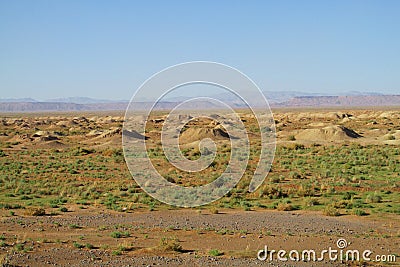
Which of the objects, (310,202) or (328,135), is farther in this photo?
(328,135)

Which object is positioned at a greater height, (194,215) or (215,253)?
(215,253)

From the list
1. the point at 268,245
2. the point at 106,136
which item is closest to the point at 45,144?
the point at 106,136

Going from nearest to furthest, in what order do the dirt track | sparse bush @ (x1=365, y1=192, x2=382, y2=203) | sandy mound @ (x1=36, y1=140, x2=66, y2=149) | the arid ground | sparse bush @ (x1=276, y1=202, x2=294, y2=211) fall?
the dirt track, the arid ground, sparse bush @ (x1=276, y1=202, x2=294, y2=211), sparse bush @ (x1=365, y1=192, x2=382, y2=203), sandy mound @ (x1=36, y1=140, x2=66, y2=149)

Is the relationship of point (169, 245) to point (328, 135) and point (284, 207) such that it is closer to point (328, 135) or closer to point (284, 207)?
point (284, 207)

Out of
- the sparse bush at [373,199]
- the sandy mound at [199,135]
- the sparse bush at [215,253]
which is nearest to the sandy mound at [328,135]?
the sandy mound at [199,135]

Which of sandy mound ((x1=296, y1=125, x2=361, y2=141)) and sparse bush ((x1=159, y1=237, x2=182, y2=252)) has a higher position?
sandy mound ((x1=296, y1=125, x2=361, y2=141))

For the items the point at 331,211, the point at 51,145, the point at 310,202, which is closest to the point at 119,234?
the point at 331,211

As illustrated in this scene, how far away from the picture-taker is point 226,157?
39.5m

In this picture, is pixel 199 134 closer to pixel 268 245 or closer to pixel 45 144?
pixel 45 144

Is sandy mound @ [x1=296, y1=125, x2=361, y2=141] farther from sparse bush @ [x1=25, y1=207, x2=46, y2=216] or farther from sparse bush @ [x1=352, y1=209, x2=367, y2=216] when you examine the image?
sparse bush @ [x1=25, y1=207, x2=46, y2=216]

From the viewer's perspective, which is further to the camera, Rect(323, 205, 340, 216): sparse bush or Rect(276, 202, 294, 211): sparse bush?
Rect(276, 202, 294, 211): sparse bush

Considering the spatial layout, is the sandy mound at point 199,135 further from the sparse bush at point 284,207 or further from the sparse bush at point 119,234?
the sparse bush at point 119,234

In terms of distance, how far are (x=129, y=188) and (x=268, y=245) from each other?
12.3 metres

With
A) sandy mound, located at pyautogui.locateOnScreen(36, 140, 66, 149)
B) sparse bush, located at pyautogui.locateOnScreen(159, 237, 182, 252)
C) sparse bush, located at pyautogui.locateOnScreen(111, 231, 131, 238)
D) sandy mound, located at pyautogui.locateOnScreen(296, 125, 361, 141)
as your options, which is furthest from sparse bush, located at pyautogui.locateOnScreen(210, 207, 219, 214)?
sandy mound, located at pyautogui.locateOnScreen(296, 125, 361, 141)
